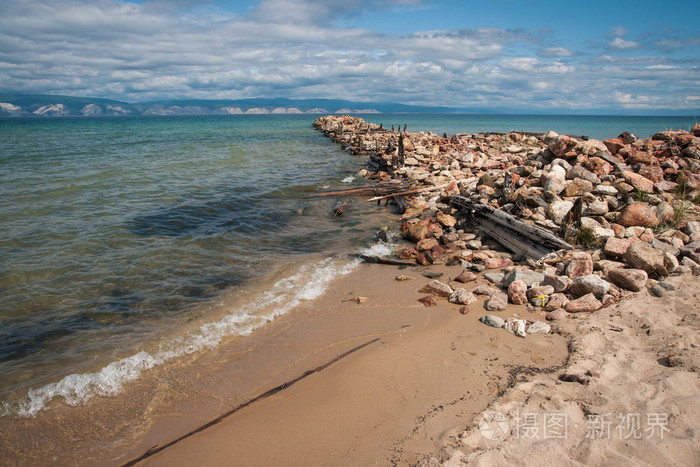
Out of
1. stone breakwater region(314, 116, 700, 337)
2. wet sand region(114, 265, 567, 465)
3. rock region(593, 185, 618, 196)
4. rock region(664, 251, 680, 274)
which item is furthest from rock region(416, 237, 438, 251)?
rock region(664, 251, 680, 274)

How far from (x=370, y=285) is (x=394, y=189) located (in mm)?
8454

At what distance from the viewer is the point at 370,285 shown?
7277mm

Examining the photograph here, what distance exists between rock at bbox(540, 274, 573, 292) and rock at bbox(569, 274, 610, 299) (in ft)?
0.30

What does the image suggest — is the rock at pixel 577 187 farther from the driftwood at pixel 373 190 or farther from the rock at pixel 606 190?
the driftwood at pixel 373 190

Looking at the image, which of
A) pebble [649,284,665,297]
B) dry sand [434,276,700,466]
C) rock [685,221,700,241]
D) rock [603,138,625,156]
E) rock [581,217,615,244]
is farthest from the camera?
rock [603,138,625,156]

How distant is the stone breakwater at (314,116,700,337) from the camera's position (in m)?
5.74

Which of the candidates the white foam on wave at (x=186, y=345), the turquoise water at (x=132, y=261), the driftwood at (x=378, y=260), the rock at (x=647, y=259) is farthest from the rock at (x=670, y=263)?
the turquoise water at (x=132, y=261)

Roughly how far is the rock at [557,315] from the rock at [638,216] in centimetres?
375

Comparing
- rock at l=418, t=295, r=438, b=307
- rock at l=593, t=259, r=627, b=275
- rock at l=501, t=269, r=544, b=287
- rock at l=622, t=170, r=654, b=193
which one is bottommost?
rock at l=418, t=295, r=438, b=307

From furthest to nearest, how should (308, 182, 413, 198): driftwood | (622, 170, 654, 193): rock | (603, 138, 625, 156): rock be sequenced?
(308, 182, 413, 198): driftwood → (603, 138, 625, 156): rock → (622, 170, 654, 193): rock

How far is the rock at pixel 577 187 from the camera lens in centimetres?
851

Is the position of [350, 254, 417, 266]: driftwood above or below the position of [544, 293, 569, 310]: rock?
below

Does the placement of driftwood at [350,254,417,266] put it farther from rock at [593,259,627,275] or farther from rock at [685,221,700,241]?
rock at [685,221,700,241]

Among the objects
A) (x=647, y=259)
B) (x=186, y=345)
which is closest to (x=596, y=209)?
(x=647, y=259)
